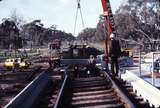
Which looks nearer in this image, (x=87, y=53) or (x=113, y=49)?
(x=113, y=49)

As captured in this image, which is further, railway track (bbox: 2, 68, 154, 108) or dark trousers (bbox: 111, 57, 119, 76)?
dark trousers (bbox: 111, 57, 119, 76)

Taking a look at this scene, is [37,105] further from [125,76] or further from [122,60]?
[122,60]

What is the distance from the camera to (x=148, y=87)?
13977mm

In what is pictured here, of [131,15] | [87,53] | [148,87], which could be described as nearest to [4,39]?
[131,15]

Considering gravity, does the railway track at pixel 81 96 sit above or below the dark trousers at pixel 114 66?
below

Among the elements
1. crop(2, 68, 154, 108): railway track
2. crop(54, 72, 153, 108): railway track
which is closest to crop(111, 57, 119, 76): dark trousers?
crop(2, 68, 154, 108): railway track

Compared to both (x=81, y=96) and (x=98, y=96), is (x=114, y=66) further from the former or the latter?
(x=98, y=96)

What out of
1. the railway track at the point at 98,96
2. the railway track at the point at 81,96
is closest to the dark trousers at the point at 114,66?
the railway track at the point at 81,96

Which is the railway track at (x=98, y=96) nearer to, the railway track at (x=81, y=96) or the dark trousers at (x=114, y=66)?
the railway track at (x=81, y=96)

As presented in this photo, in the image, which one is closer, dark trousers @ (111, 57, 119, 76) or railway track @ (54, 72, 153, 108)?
railway track @ (54, 72, 153, 108)

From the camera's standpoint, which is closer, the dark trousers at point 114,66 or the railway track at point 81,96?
the railway track at point 81,96

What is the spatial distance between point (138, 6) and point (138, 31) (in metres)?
6.91

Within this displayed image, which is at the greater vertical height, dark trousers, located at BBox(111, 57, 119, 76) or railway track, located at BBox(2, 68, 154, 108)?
dark trousers, located at BBox(111, 57, 119, 76)

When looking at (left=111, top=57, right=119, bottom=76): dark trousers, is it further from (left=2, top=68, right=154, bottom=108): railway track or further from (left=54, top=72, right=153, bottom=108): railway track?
(left=54, top=72, right=153, bottom=108): railway track
